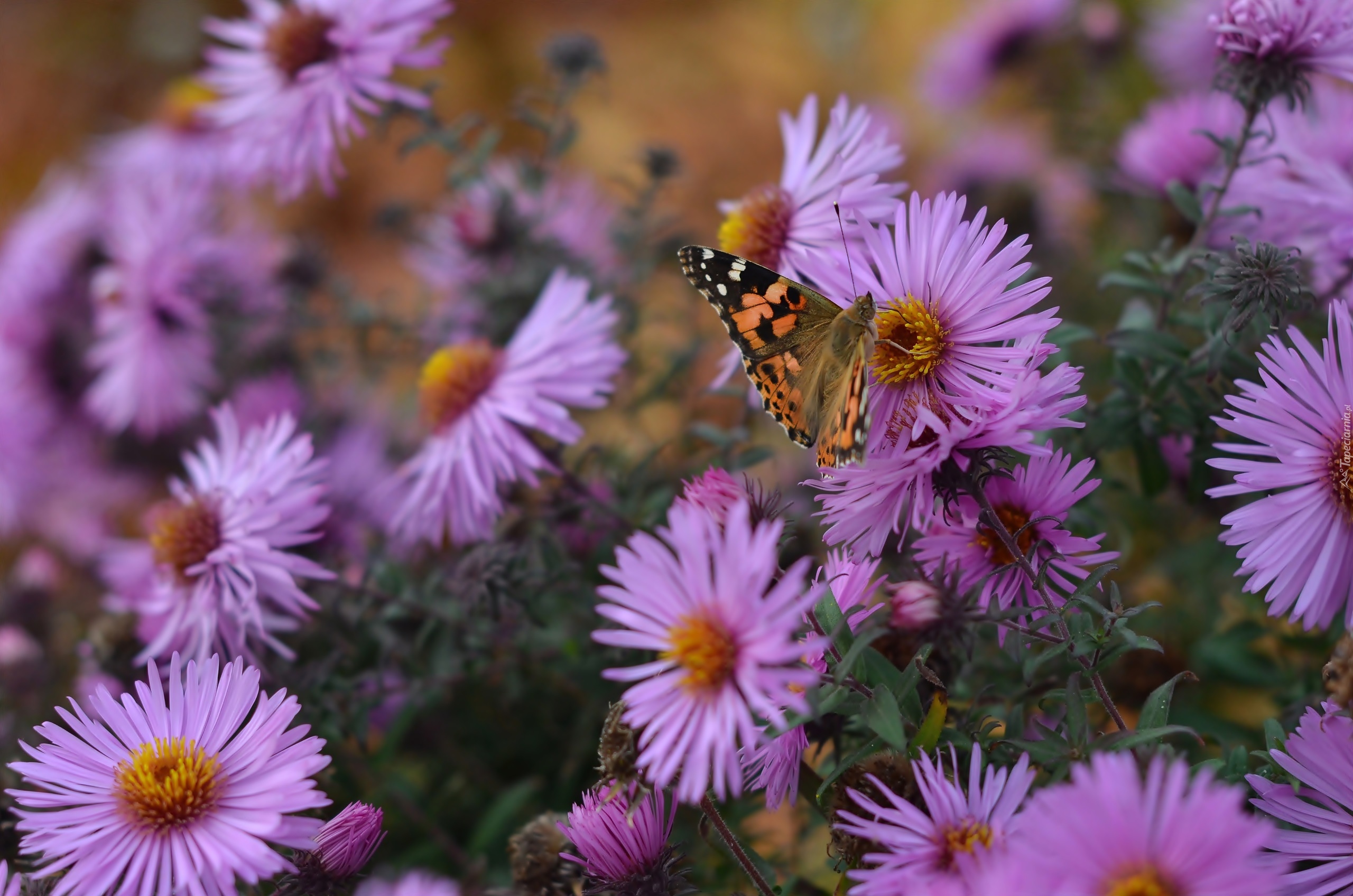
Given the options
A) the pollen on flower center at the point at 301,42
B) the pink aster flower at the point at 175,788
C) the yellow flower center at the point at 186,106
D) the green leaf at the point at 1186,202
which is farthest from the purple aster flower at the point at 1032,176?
the pink aster flower at the point at 175,788

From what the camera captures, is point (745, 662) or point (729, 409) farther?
point (729, 409)

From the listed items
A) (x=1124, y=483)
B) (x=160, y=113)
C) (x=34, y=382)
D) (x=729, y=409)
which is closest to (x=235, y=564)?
(x=1124, y=483)

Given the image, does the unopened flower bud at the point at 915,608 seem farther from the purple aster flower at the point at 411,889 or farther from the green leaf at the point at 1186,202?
the green leaf at the point at 1186,202

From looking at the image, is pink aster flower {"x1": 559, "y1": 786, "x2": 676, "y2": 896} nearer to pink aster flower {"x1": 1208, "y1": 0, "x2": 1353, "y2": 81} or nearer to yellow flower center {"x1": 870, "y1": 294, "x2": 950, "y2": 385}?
yellow flower center {"x1": 870, "y1": 294, "x2": 950, "y2": 385}

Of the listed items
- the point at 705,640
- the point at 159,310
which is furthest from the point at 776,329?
the point at 159,310

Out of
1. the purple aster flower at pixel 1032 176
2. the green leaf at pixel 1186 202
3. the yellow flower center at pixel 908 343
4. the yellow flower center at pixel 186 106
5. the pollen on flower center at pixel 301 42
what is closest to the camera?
the yellow flower center at pixel 908 343

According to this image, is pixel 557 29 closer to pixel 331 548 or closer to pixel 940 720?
pixel 331 548

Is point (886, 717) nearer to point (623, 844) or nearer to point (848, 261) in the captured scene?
point (623, 844)
